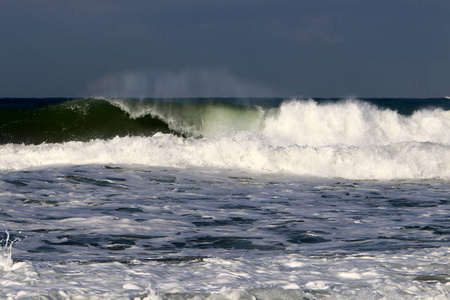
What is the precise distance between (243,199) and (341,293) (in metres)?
5.47

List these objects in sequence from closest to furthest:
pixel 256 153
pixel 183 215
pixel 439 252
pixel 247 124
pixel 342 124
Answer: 1. pixel 439 252
2. pixel 183 215
3. pixel 256 153
4. pixel 342 124
5. pixel 247 124

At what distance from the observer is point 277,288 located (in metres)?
3.97

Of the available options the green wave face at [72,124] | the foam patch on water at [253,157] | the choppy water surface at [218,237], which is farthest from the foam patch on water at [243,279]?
the green wave face at [72,124]

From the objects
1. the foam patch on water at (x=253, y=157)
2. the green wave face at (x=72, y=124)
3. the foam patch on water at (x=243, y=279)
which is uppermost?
the green wave face at (x=72, y=124)

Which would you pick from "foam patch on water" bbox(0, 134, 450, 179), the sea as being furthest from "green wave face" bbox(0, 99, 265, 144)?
"foam patch on water" bbox(0, 134, 450, 179)

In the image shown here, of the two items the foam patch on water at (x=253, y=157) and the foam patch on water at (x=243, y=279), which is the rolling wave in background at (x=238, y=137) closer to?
the foam patch on water at (x=253, y=157)

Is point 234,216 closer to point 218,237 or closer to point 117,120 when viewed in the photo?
point 218,237

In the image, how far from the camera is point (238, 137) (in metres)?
15.9

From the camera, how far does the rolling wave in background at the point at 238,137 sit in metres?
14.4

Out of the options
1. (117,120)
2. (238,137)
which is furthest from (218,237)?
(117,120)

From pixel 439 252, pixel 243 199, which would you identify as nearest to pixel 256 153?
pixel 243 199

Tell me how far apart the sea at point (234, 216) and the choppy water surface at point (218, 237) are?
0.7 inches

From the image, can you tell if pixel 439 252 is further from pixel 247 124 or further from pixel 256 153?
pixel 247 124

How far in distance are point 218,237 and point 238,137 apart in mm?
9643
